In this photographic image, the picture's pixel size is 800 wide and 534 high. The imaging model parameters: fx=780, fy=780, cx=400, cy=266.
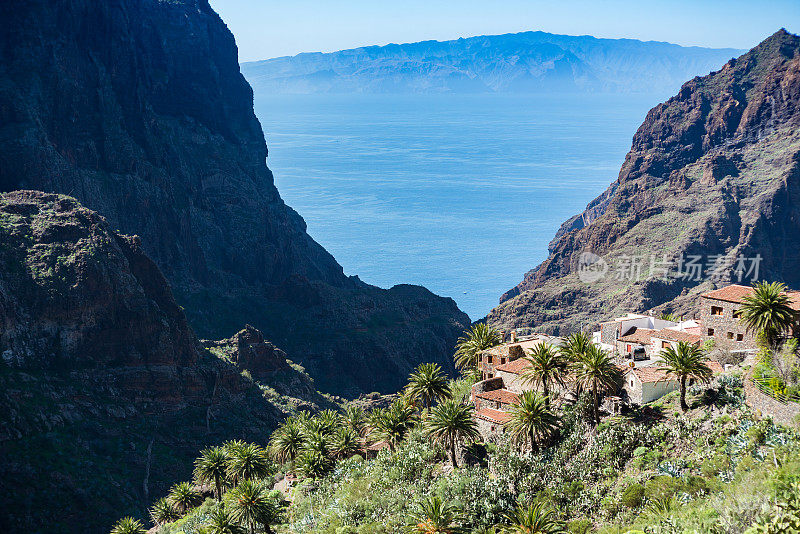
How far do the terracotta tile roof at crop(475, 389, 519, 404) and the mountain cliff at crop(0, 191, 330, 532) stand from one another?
38324 mm

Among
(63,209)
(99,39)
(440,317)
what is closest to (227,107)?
Answer: (99,39)

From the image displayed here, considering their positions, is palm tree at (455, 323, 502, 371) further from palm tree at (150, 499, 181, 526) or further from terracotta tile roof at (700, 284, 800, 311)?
palm tree at (150, 499, 181, 526)

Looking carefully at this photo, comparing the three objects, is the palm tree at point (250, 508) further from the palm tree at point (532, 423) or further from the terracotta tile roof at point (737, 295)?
the terracotta tile roof at point (737, 295)

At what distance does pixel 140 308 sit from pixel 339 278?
83.6 meters

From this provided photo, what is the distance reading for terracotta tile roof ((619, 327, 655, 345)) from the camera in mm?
71750

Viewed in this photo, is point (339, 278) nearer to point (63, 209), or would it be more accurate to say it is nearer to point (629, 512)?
point (63, 209)

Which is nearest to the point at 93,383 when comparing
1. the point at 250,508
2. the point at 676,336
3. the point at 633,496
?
the point at 250,508

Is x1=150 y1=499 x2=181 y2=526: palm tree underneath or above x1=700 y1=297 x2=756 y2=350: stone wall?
underneath

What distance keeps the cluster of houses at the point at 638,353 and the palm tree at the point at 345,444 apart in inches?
458

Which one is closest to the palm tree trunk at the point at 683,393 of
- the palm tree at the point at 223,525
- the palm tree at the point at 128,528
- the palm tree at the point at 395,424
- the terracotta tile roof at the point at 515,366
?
the terracotta tile roof at the point at 515,366

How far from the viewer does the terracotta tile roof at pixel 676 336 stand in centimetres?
6679

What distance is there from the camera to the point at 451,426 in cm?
5781

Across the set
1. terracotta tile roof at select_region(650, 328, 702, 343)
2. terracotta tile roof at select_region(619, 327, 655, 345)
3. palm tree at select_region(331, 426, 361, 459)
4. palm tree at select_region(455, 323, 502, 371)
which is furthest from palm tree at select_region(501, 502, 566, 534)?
palm tree at select_region(455, 323, 502, 371)

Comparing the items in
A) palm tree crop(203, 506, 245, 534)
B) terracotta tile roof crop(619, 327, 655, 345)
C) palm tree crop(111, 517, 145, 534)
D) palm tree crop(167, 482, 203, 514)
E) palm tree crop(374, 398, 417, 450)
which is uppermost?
terracotta tile roof crop(619, 327, 655, 345)
